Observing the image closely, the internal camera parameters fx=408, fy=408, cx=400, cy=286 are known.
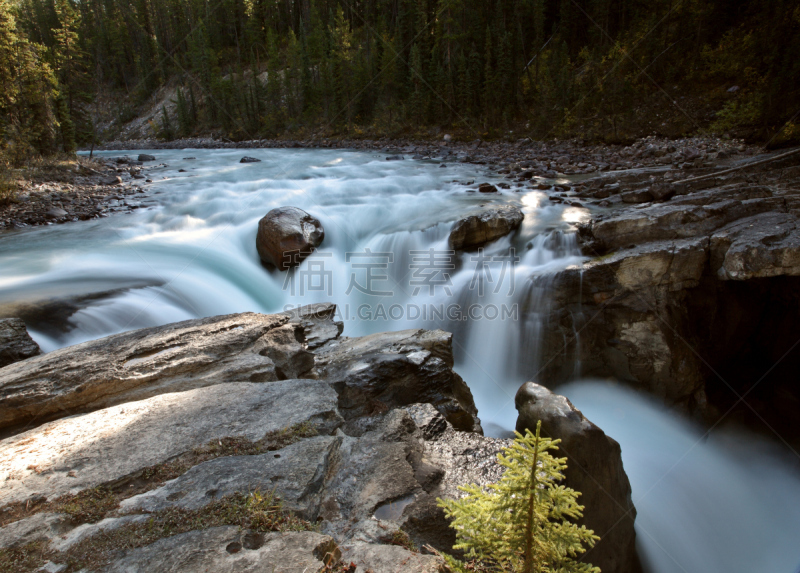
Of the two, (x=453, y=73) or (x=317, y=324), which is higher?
(x=453, y=73)

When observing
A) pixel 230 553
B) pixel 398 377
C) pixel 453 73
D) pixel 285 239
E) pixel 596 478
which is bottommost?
pixel 596 478

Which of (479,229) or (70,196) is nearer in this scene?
(479,229)

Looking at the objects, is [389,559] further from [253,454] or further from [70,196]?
[70,196]

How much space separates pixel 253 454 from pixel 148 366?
5.83 feet

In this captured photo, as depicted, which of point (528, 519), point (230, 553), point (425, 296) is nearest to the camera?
point (528, 519)

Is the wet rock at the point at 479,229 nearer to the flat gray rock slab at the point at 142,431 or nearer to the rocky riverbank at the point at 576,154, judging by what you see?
the flat gray rock slab at the point at 142,431

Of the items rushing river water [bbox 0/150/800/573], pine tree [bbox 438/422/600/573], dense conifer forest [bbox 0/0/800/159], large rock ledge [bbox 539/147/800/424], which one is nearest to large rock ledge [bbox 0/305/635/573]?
pine tree [bbox 438/422/600/573]

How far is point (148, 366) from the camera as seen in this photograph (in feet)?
12.2

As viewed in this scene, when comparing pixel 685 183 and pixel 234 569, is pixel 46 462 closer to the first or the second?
pixel 234 569

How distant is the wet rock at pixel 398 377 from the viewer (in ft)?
12.5

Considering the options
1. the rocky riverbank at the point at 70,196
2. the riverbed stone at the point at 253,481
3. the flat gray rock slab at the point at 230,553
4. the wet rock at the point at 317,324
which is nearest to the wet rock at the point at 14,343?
the wet rock at the point at 317,324

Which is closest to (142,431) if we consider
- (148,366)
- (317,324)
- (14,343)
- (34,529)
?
A: (34,529)

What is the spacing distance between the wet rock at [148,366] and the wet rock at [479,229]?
15.1ft

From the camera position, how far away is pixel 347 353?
463 centimetres
